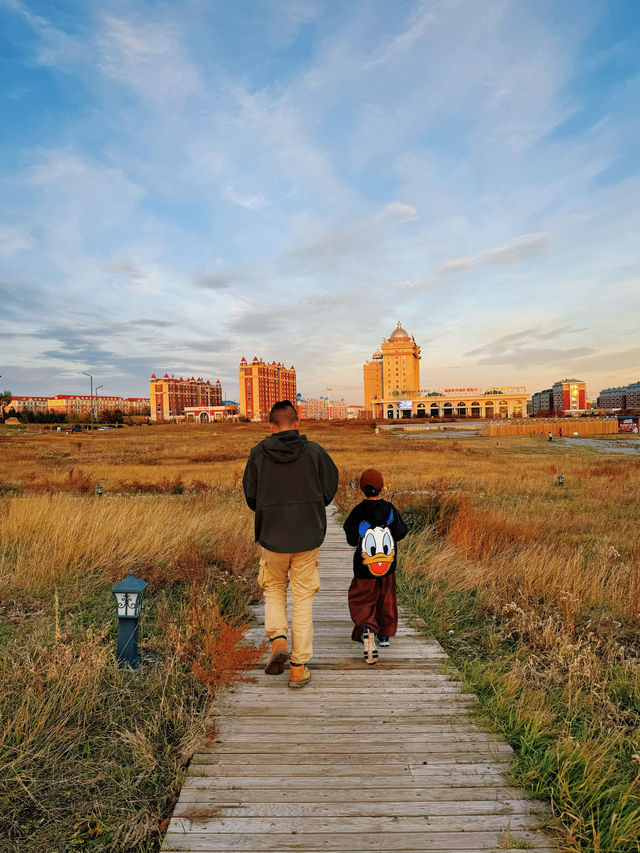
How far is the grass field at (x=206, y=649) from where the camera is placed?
8.08 ft

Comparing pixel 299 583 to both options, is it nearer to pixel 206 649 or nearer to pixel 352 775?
pixel 206 649

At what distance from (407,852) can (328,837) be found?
363 mm

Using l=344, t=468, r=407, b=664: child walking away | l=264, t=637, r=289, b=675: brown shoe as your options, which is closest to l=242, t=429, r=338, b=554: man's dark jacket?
l=344, t=468, r=407, b=664: child walking away

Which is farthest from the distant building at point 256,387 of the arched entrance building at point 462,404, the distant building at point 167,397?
the arched entrance building at point 462,404

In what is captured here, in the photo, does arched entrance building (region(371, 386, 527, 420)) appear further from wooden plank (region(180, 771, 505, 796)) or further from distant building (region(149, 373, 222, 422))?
wooden plank (region(180, 771, 505, 796))

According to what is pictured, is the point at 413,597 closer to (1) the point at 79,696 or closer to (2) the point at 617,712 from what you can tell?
(2) the point at 617,712

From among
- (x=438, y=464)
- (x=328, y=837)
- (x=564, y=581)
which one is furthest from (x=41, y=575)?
(x=438, y=464)

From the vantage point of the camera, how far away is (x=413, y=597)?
5.61 m

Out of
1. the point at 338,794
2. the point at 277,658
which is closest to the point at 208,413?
the point at 277,658

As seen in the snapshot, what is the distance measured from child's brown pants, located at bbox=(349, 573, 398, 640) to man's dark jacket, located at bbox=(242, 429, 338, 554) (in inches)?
28.8

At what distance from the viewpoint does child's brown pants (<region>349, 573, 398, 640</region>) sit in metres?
3.75

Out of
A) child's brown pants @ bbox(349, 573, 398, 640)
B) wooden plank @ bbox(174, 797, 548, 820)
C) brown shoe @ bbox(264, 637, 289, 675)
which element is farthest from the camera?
child's brown pants @ bbox(349, 573, 398, 640)

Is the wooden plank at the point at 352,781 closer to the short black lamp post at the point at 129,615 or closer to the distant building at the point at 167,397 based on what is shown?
the short black lamp post at the point at 129,615

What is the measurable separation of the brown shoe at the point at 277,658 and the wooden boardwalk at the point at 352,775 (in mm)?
58
